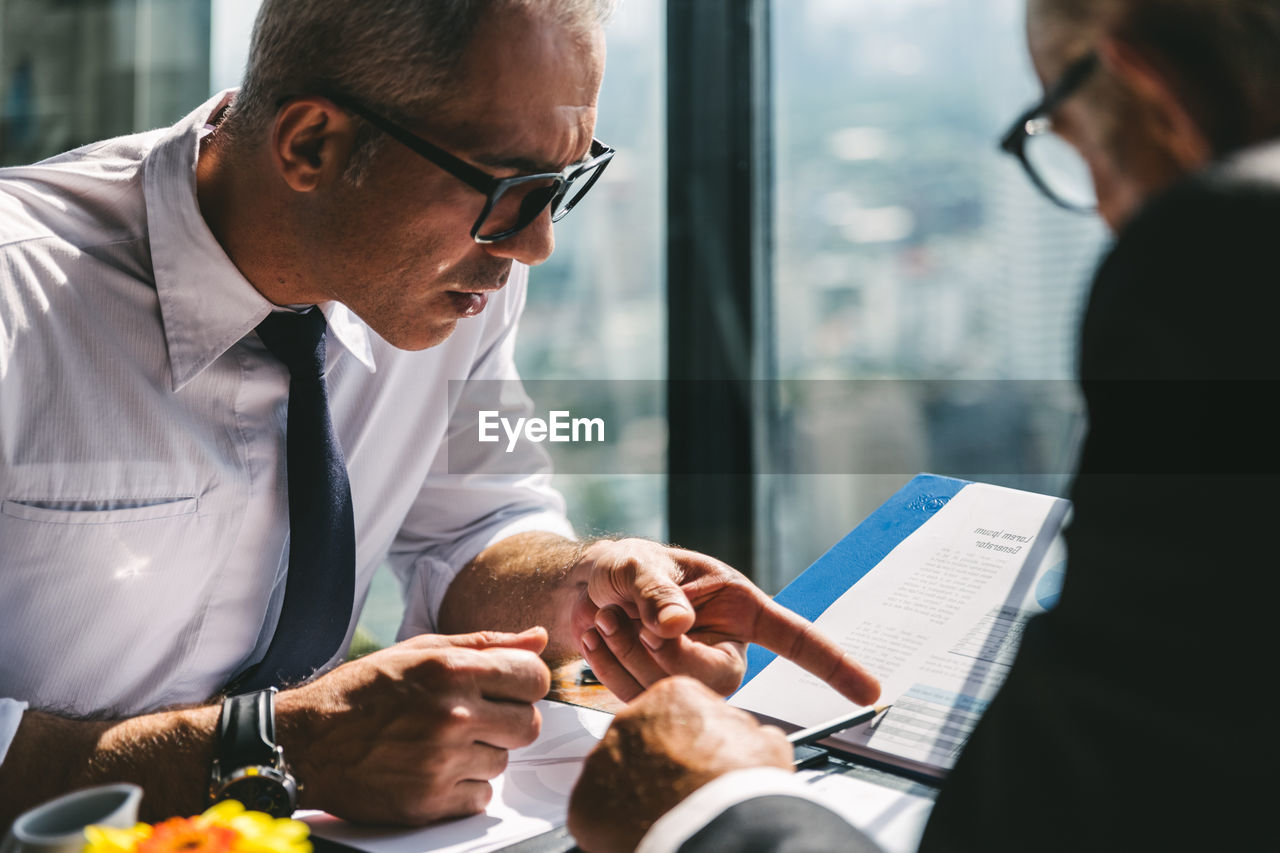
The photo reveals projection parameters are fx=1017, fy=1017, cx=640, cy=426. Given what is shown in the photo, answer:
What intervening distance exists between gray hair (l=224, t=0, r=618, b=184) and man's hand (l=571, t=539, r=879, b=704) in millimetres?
576

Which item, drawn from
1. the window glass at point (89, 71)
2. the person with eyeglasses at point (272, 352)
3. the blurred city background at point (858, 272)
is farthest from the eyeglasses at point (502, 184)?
the window glass at point (89, 71)

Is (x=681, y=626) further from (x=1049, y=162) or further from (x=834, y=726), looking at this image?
(x=1049, y=162)

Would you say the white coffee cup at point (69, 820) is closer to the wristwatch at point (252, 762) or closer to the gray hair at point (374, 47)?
the wristwatch at point (252, 762)

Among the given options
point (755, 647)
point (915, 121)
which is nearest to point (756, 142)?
point (915, 121)

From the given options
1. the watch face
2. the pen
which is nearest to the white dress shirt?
the watch face

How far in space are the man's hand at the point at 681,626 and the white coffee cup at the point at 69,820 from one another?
21.6 inches

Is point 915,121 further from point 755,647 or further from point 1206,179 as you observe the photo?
point 1206,179

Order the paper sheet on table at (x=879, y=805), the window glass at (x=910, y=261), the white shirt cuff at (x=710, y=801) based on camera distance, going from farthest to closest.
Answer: the window glass at (x=910, y=261), the paper sheet on table at (x=879, y=805), the white shirt cuff at (x=710, y=801)

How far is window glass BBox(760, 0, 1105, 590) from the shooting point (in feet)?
7.86

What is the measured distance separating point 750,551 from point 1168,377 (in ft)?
7.31

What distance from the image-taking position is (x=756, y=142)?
255cm

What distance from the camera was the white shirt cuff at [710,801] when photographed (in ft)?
2.10

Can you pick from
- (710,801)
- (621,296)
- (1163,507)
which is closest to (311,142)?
(710,801)

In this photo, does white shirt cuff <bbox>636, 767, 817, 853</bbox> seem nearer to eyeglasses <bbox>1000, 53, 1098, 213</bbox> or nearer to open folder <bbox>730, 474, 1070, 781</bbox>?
open folder <bbox>730, 474, 1070, 781</bbox>
